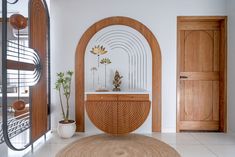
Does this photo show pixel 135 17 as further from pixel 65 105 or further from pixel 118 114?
pixel 65 105

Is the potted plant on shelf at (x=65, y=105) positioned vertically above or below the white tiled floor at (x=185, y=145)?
above

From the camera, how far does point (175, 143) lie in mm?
3025

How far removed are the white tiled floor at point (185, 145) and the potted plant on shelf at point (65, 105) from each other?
0.14 m

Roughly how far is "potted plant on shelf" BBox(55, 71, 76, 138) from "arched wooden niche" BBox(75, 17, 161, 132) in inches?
8.1

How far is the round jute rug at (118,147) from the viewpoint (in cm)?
255

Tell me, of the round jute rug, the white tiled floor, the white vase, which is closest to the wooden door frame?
the white tiled floor

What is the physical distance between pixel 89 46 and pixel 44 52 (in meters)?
0.90

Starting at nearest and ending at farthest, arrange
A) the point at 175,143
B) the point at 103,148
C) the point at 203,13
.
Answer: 1. the point at 103,148
2. the point at 175,143
3. the point at 203,13

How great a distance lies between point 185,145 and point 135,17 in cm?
254

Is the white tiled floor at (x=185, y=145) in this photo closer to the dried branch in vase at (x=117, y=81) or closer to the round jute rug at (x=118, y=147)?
the round jute rug at (x=118, y=147)

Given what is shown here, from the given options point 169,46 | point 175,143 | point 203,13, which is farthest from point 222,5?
point 175,143

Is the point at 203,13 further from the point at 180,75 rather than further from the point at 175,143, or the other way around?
the point at 175,143

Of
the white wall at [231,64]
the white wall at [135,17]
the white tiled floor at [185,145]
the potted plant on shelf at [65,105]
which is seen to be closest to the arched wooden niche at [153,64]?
the white wall at [135,17]

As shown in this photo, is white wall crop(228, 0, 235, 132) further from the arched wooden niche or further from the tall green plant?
the tall green plant
